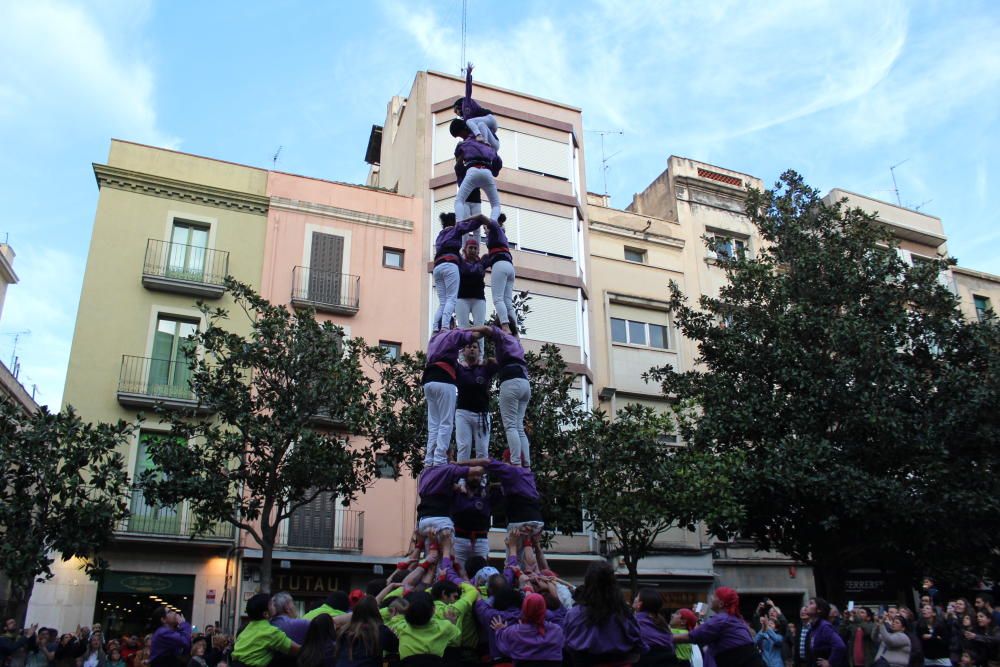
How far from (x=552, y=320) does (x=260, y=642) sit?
71.4 feet

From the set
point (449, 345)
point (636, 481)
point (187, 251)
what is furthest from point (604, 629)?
point (187, 251)

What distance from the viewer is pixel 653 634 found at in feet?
24.7

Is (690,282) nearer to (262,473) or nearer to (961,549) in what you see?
(961,549)

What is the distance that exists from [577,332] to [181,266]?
12.6 metres

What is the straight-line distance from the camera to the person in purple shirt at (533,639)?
7.16 meters

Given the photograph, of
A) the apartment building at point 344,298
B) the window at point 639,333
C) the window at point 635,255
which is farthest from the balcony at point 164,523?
the window at point 635,255

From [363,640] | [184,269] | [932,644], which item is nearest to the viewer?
[363,640]

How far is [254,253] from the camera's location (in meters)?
27.2

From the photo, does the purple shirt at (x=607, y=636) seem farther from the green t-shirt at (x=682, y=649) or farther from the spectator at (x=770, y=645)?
the spectator at (x=770, y=645)

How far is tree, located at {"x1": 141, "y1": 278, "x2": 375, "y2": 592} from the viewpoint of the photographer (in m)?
17.8

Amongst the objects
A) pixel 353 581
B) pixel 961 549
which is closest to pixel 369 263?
pixel 353 581

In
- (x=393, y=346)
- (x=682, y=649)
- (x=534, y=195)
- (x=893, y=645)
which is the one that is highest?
(x=534, y=195)

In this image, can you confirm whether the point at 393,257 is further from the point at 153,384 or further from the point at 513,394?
the point at 513,394

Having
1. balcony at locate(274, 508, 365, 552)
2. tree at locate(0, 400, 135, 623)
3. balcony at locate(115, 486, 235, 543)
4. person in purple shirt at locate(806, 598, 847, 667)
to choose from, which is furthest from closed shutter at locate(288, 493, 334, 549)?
person in purple shirt at locate(806, 598, 847, 667)
